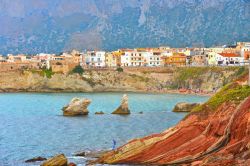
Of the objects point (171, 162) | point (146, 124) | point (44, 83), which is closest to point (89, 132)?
point (146, 124)

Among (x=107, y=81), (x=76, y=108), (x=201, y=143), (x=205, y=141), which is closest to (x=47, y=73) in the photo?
(x=107, y=81)

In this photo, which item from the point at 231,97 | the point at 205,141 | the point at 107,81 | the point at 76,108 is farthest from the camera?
the point at 107,81

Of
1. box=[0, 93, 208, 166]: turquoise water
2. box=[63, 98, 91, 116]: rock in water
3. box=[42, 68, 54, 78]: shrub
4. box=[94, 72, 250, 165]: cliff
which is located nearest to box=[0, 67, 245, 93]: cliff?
box=[42, 68, 54, 78]: shrub

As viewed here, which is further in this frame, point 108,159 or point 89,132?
point 89,132

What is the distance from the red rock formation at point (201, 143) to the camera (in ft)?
150

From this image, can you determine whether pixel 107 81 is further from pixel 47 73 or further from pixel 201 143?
pixel 201 143

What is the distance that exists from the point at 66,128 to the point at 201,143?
38.8 m

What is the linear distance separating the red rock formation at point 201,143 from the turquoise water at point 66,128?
5.78 m

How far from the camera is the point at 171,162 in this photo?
162 ft

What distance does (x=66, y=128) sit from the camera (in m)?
85.9

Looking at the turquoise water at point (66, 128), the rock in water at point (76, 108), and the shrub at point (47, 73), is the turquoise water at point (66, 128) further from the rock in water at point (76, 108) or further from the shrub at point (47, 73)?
the shrub at point (47, 73)

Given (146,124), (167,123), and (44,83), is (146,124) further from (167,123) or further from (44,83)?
(44,83)

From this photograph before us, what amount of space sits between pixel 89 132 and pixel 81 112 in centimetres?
A: 2529

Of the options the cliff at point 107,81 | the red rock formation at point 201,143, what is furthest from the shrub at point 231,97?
the cliff at point 107,81
